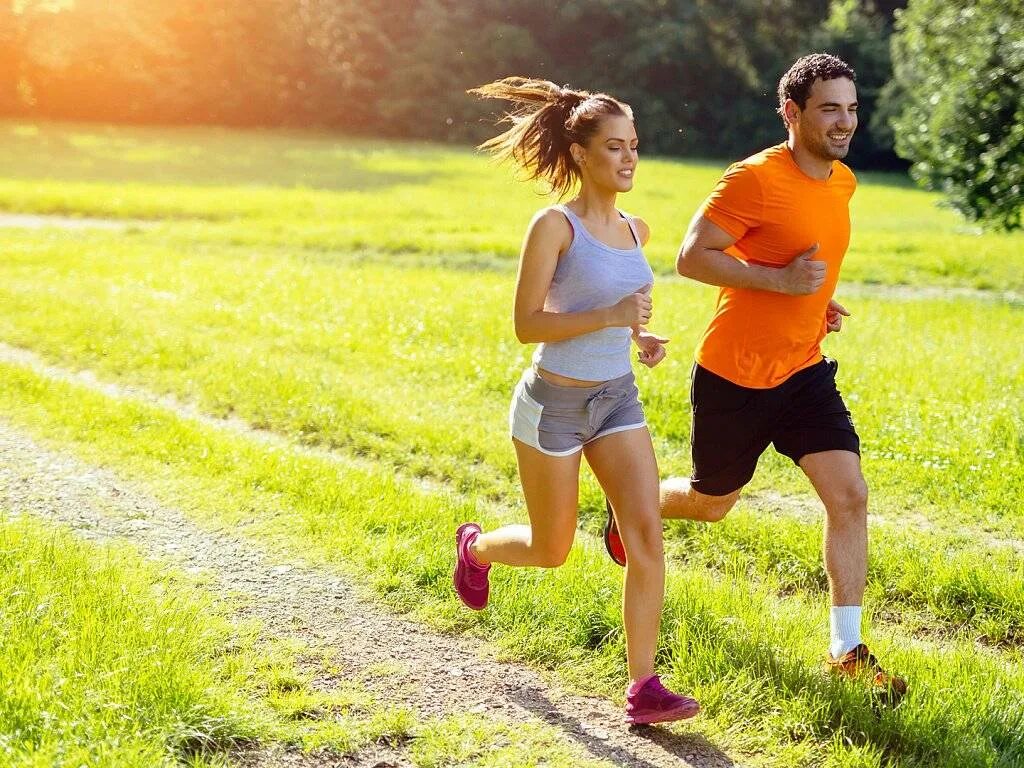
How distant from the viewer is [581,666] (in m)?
4.76

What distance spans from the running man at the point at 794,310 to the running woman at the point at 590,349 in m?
0.47

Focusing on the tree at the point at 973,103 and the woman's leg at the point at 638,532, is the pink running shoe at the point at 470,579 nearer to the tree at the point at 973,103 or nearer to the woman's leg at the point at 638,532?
the woman's leg at the point at 638,532

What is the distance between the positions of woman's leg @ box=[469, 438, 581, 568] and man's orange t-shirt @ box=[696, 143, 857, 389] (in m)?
0.89

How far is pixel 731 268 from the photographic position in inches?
182

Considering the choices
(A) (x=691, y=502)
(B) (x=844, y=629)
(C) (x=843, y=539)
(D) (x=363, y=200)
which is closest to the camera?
(B) (x=844, y=629)

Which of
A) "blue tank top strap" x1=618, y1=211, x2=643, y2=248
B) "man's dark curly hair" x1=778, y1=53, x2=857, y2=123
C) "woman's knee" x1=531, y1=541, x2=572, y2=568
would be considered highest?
"man's dark curly hair" x1=778, y1=53, x2=857, y2=123

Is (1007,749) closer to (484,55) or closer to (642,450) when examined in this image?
(642,450)

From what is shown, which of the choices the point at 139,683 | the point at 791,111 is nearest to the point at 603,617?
the point at 139,683

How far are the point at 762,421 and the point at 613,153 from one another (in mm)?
1295

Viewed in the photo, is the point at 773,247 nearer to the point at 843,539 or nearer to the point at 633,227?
the point at 633,227

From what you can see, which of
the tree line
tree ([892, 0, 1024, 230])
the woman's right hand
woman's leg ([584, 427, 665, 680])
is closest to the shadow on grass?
woman's leg ([584, 427, 665, 680])

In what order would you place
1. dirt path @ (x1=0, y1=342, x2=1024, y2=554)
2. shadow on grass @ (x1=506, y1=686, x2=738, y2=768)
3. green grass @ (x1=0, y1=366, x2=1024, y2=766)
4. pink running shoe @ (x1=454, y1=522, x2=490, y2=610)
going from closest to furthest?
shadow on grass @ (x1=506, y1=686, x2=738, y2=768) < green grass @ (x1=0, y1=366, x2=1024, y2=766) < pink running shoe @ (x1=454, y1=522, x2=490, y2=610) < dirt path @ (x1=0, y1=342, x2=1024, y2=554)

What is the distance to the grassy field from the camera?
4.58 metres

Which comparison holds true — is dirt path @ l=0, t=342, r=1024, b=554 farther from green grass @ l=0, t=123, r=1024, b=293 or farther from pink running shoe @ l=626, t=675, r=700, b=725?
pink running shoe @ l=626, t=675, r=700, b=725
